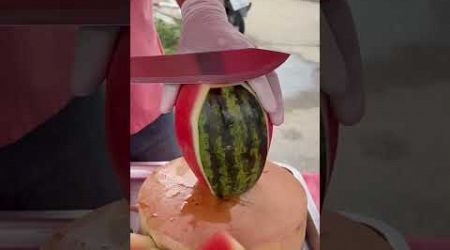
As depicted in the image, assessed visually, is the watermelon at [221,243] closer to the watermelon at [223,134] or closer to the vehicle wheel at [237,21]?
the watermelon at [223,134]

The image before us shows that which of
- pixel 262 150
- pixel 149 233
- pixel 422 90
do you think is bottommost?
pixel 149 233

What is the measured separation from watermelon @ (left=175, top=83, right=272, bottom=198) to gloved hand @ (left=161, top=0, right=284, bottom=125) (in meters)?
0.01

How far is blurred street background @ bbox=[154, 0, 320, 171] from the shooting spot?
1096mm

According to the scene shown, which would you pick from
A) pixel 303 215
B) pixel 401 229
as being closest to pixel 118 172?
pixel 303 215

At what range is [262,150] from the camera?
3.69 feet

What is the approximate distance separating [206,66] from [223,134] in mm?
97

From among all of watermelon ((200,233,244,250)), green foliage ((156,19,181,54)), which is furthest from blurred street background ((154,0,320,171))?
watermelon ((200,233,244,250))

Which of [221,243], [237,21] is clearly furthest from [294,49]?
[221,243]

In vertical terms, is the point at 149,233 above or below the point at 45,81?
below

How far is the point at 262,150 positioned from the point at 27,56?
34 centimetres

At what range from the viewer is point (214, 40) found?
1084 mm

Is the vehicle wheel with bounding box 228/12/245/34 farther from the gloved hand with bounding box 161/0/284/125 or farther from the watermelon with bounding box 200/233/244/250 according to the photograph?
the watermelon with bounding box 200/233/244/250

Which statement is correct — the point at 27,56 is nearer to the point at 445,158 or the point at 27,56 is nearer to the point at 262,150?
the point at 262,150

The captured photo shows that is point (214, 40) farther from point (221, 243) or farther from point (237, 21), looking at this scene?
point (221, 243)
